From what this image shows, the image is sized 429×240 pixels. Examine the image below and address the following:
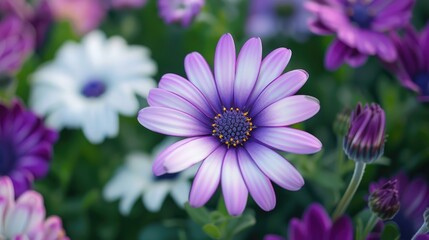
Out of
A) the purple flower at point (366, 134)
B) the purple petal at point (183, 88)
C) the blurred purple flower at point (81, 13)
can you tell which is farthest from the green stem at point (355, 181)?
the blurred purple flower at point (81, 13)

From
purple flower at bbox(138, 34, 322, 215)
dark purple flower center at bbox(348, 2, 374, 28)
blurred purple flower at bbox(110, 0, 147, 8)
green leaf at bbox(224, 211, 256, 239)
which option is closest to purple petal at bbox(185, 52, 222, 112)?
purple flower at bbox(138, 34, 322, 215)

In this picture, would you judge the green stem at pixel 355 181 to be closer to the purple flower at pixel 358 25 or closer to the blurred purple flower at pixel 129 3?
the purple flower at pixel 358 25

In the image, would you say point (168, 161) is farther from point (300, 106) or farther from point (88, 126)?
point (88, 126)

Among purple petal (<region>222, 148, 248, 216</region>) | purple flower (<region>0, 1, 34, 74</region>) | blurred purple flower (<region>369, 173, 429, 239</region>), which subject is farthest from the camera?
purple flower (<region>0, 1, 34, 74</region>)

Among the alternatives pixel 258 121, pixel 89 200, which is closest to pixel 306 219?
pixel 258 121

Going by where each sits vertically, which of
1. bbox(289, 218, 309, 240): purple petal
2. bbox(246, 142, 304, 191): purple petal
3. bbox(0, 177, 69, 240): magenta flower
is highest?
bbox(246, 142, 304, 191): purple petal

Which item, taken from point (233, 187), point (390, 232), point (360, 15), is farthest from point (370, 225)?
point (360, 15)

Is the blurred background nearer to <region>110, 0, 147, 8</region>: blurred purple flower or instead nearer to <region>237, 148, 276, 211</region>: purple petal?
<region>110, 0, 147, 8</region>: blurred purple flower
